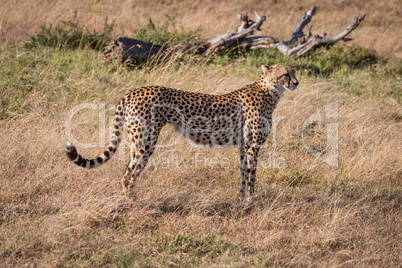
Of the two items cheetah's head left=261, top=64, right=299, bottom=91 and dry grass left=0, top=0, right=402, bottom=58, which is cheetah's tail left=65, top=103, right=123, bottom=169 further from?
dry grass left=0, top=0, right=402, bottom=58

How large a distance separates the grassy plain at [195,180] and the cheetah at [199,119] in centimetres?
33

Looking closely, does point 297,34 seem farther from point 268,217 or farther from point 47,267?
point 47,267

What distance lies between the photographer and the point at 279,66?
14.4 feet

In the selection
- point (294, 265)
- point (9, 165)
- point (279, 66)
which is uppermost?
point (279, 66)

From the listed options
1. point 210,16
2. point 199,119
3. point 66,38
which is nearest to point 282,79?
point 199,119

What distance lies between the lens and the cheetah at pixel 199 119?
3738mm

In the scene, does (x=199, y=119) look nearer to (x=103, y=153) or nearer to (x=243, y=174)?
(x=243, y=174)

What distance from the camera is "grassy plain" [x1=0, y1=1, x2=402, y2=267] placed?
3283 millimetres

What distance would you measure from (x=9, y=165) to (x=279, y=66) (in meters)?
2.76

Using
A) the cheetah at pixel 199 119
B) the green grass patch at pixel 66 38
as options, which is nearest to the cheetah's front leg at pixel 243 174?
the cheetah at pixel 199 119

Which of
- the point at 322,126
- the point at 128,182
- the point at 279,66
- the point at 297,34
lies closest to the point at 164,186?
the point at 128,182

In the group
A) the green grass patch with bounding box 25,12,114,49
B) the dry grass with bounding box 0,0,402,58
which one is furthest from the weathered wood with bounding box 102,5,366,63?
the dry grass with bounding box 0,0,402,58

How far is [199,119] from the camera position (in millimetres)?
3955

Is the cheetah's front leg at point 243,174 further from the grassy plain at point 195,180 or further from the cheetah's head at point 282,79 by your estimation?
the cheetah's head at point 282,79
